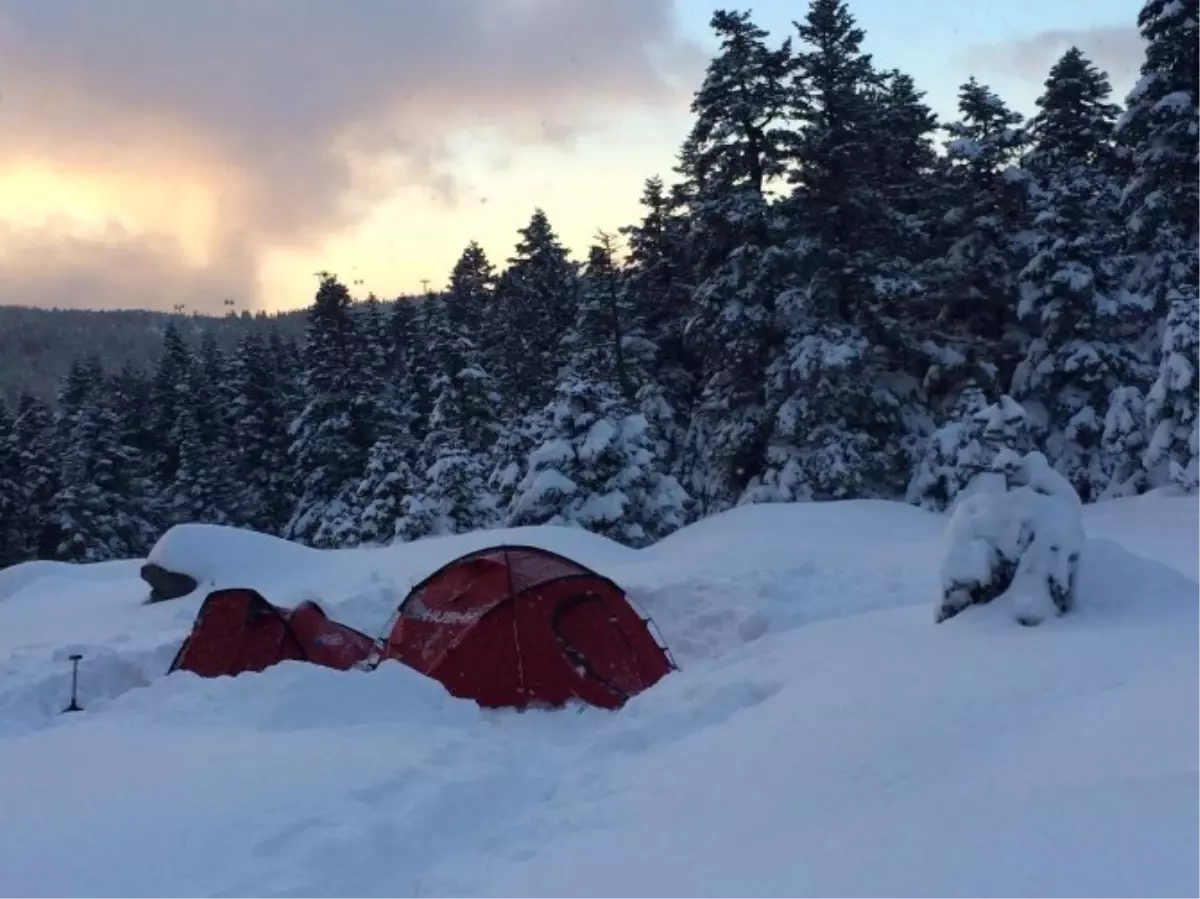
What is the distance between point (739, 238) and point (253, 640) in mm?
17034

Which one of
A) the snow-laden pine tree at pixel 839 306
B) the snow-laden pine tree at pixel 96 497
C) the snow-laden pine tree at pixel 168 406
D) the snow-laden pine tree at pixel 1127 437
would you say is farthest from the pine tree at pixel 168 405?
the snow-laden pine tree at pixel 1127 437

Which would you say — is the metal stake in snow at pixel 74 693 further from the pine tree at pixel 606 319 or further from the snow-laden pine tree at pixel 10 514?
the snow-laden pine tree at pixel 10 514

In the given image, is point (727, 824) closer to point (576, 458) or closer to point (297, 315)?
point (576, 458)

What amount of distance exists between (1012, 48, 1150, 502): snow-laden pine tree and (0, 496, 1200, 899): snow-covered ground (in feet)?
54.6

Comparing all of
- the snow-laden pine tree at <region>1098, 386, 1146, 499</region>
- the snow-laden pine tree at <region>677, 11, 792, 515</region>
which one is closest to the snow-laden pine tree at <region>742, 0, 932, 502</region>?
the snow-laden pine tree at <region>677, 11, 792, 515</region>

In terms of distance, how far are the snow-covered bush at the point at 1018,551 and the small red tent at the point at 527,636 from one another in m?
3.33

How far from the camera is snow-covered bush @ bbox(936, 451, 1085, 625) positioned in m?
7.45

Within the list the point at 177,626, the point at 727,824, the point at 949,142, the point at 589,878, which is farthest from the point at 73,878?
the point at 949,142

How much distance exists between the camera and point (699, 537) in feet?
53.6

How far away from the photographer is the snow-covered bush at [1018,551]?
293 inches

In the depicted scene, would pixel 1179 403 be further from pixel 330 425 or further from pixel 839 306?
pixel 330 425

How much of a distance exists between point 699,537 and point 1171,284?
14.4 m

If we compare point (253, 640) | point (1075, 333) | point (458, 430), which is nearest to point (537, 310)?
point (458, 430)

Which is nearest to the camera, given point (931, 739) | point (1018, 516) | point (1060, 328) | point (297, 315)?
point (931, 739)
